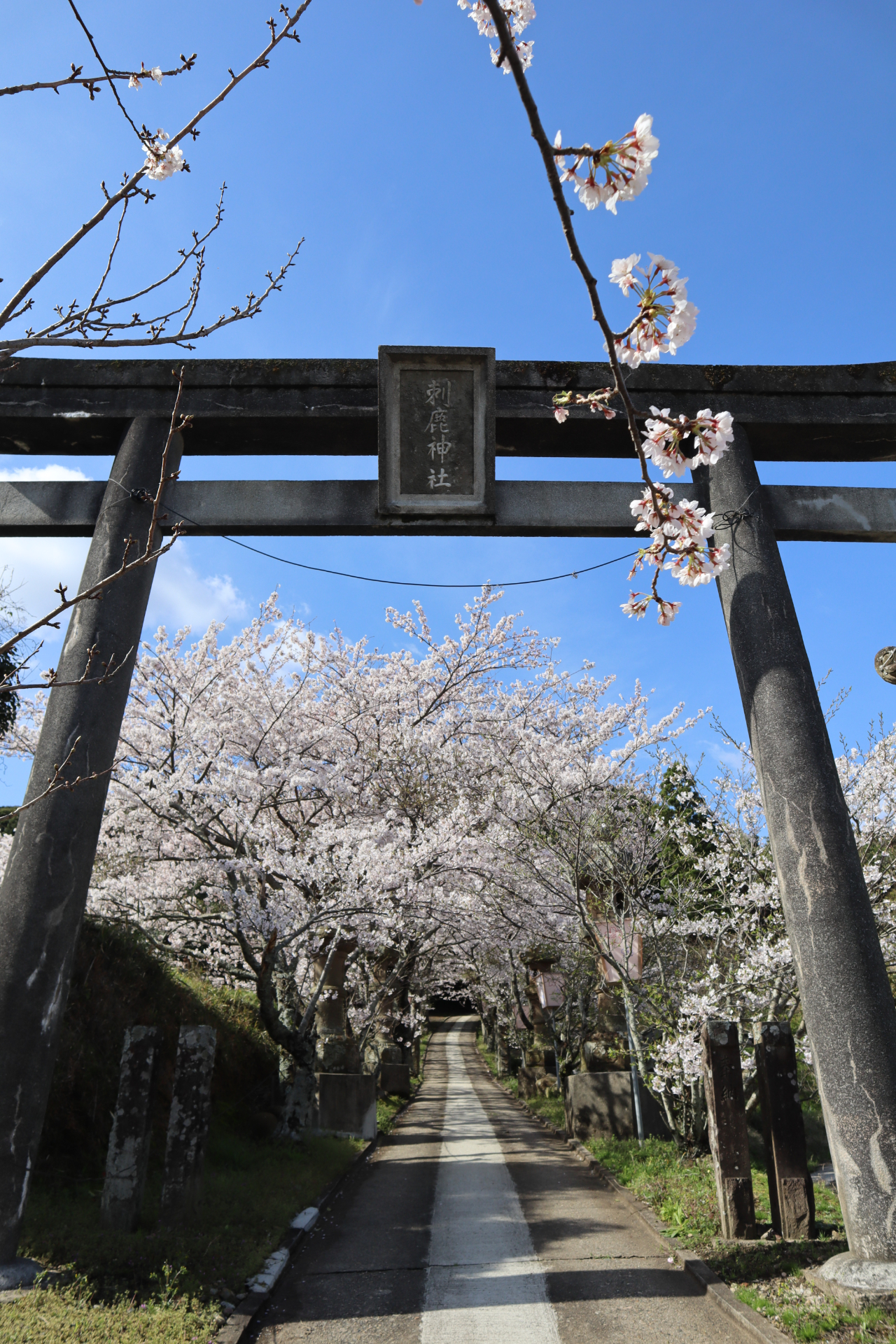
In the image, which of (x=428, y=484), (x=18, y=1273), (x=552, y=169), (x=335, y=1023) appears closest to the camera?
(x=552, y=169)

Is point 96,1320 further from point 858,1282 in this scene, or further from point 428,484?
point 428,484

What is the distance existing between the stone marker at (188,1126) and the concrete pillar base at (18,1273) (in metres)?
1.56

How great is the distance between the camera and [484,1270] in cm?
636

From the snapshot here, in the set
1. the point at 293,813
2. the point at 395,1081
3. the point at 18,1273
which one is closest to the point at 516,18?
the point at 18,1273

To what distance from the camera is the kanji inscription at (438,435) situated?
7.27 meters

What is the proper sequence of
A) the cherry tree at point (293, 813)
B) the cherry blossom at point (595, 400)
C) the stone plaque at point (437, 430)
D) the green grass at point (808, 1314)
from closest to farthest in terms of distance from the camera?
1. the cherry blossom at point (595, 400)
2. the green grass at point (808, 1314)
3. the stone plaque at point (437, 430)
4. the cherry tree at point (293, 813)

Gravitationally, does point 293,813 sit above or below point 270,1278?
above

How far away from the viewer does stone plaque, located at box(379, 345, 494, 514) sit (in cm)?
722

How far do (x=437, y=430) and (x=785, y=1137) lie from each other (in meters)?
7.08

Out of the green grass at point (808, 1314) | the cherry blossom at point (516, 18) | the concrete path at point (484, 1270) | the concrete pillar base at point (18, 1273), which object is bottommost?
the concrete path at point (484, 1270)

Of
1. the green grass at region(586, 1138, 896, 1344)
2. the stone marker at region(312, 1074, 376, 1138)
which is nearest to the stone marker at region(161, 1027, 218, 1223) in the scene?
the green grass at region(586, 1138, 896, 1344)

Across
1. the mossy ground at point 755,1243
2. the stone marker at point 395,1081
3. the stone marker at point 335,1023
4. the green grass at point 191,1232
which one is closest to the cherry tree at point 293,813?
the stone marker at point 335,1023

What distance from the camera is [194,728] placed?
440 inches

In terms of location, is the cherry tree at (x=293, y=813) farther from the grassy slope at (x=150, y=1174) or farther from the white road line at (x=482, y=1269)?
the white road line at (x=482, y=1269)
